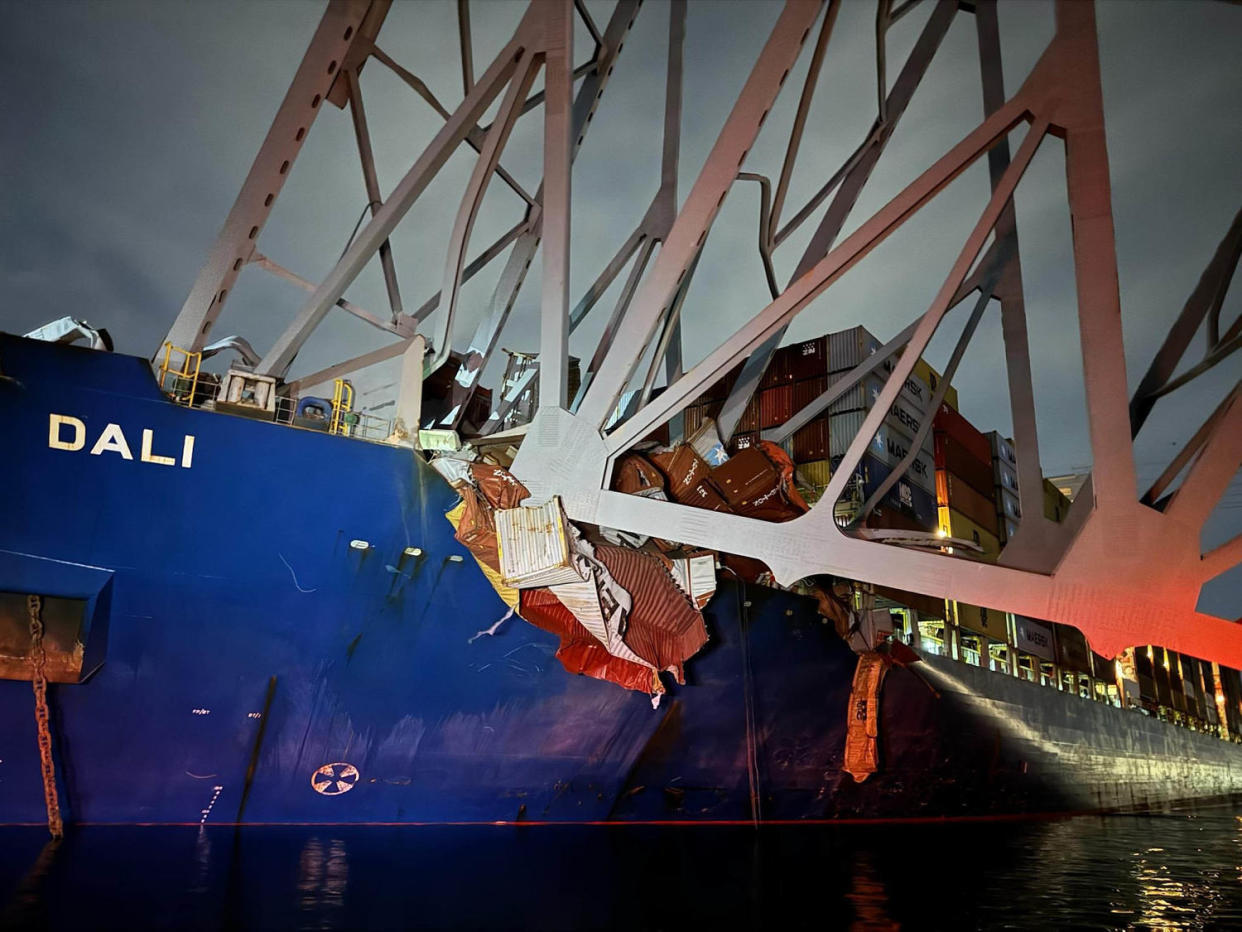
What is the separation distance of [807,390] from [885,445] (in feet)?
8.32

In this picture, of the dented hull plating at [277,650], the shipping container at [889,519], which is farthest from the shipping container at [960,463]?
the dented hull plating at [277,650]

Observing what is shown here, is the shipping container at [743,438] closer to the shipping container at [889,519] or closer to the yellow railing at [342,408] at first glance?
the shipping container at [889,519]

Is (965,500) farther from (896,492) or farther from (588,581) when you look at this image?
(588,581)

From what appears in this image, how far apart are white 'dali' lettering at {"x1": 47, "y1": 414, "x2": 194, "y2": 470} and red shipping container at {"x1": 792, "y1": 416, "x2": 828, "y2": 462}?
15.6 m

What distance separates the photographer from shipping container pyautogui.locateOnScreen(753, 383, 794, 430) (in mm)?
22516

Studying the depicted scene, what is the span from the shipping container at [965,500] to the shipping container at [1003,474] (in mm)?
968

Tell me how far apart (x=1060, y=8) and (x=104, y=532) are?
1196 cm

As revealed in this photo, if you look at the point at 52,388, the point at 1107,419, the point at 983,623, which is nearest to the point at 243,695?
the point at 52,388

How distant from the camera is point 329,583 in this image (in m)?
9.73

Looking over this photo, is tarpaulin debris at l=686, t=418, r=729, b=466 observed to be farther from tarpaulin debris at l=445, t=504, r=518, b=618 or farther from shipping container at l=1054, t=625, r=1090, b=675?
shipping container at l=1054, t=625, r=1090, b=675

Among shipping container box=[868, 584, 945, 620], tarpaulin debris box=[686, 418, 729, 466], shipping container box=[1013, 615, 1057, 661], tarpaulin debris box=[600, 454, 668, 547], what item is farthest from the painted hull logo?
shipping container box=[1013, 615, 1057, 661]

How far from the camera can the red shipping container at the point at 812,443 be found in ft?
71.3

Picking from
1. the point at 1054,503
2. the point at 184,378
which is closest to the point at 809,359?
the point at 1054,503

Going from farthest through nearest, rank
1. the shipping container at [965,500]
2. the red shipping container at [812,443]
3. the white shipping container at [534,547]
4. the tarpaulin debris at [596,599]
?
the shipping container at [965,500], the red shipping container at [812,443], the tarpaulin debris at [596,599], the white shipping container at [534,547]
